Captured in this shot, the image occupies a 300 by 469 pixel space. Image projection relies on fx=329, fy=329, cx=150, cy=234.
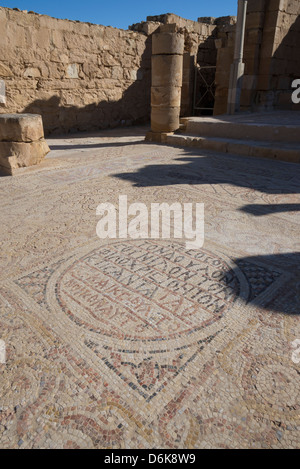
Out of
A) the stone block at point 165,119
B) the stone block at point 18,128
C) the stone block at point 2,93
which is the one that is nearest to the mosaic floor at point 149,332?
the stone block at point 18,128

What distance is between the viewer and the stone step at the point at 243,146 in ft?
19.1

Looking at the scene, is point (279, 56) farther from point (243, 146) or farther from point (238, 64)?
point (243, 146)

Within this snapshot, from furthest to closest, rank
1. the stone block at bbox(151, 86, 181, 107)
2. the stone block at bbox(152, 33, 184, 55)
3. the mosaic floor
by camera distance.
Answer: the stone block at bbox(151, 86, 181, 107) < the stone block at bbox(152, 33, 184, 55) < the mosaic floor

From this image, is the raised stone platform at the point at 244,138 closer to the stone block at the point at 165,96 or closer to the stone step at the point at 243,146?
the stone step at the point at 243,146

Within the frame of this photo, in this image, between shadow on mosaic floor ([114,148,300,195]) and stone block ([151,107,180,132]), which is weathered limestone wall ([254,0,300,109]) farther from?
shadow on mosaic floor ([114,148,300,195])

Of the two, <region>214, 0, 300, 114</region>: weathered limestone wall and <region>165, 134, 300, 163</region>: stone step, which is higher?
<region>214, 0, 300, 114</region>: weathered limestone wall

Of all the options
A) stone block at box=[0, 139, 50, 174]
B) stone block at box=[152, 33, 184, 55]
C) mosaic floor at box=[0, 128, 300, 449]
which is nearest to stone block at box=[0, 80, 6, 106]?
stone block at box=[0, 139, 50, 174]

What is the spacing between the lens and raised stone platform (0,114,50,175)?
4.84 m

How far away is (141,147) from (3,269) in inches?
210

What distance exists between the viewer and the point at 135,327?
1.83 m

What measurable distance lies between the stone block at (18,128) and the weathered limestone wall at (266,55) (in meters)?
7.27

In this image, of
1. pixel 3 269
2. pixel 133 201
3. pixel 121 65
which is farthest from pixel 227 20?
pixel 3 269
